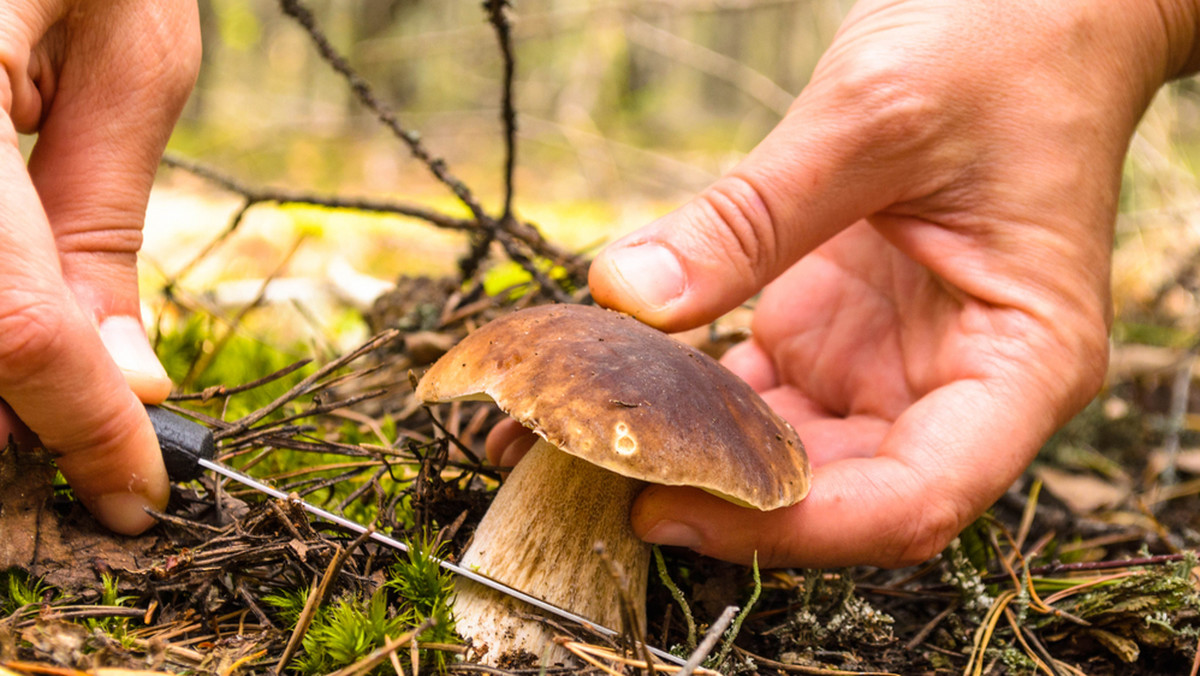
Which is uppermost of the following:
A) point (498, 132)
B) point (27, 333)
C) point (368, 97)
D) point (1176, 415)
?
point (368, 97)

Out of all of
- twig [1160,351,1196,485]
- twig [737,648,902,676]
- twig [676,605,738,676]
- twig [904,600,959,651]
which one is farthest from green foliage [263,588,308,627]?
twig [1160,351,1196,485]

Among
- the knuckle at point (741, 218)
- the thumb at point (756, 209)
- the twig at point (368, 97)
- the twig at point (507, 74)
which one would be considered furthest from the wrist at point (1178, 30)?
the twig at point (368, 97)

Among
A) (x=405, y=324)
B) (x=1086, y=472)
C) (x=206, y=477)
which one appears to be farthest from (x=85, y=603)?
(x=1086, y=472)

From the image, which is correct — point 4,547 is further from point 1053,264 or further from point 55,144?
point 1053,264

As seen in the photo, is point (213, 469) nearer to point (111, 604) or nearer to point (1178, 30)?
point (111, 604)

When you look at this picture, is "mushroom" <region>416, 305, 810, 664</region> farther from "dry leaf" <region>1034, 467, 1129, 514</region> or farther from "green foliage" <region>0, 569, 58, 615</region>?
"dry leaf" <region>1034, 467, 1129, 514</region>

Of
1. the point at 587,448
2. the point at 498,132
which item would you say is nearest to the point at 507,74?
the point at 587,448

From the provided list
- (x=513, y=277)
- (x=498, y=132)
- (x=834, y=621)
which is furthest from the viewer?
(x=498, y=132)
